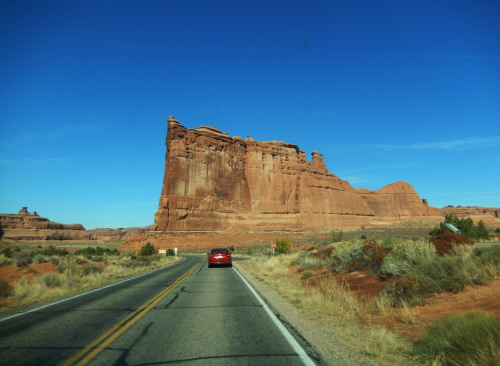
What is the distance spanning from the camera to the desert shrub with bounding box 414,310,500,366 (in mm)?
4105

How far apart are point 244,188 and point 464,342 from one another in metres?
104

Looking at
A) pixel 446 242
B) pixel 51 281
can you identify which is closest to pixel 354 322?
pixel 446 242

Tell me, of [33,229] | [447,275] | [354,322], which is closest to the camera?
[354,322]

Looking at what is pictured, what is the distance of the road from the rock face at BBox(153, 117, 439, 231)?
271ft

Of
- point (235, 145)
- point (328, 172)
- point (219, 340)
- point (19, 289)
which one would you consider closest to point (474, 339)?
point (219, 340)

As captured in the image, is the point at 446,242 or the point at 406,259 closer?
the point at 406,259

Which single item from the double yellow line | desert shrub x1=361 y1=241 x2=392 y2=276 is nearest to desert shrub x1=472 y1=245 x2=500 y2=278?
desert shrub x1=361 y1=241 x2=392 y2=276

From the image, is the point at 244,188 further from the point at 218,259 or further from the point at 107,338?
the point at 107,338

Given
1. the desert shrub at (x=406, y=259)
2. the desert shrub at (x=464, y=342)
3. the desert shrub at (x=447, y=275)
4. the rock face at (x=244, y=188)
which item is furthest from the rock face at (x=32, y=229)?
the desert shrub at (x=464, y=342)

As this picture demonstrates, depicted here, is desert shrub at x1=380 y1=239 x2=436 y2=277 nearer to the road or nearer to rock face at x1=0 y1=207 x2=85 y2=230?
the road

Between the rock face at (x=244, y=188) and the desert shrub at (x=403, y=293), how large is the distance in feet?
279

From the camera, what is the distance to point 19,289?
44.1 feet

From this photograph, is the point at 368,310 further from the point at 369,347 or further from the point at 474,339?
the point at 474,339

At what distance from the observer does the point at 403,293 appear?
28.3 feet
